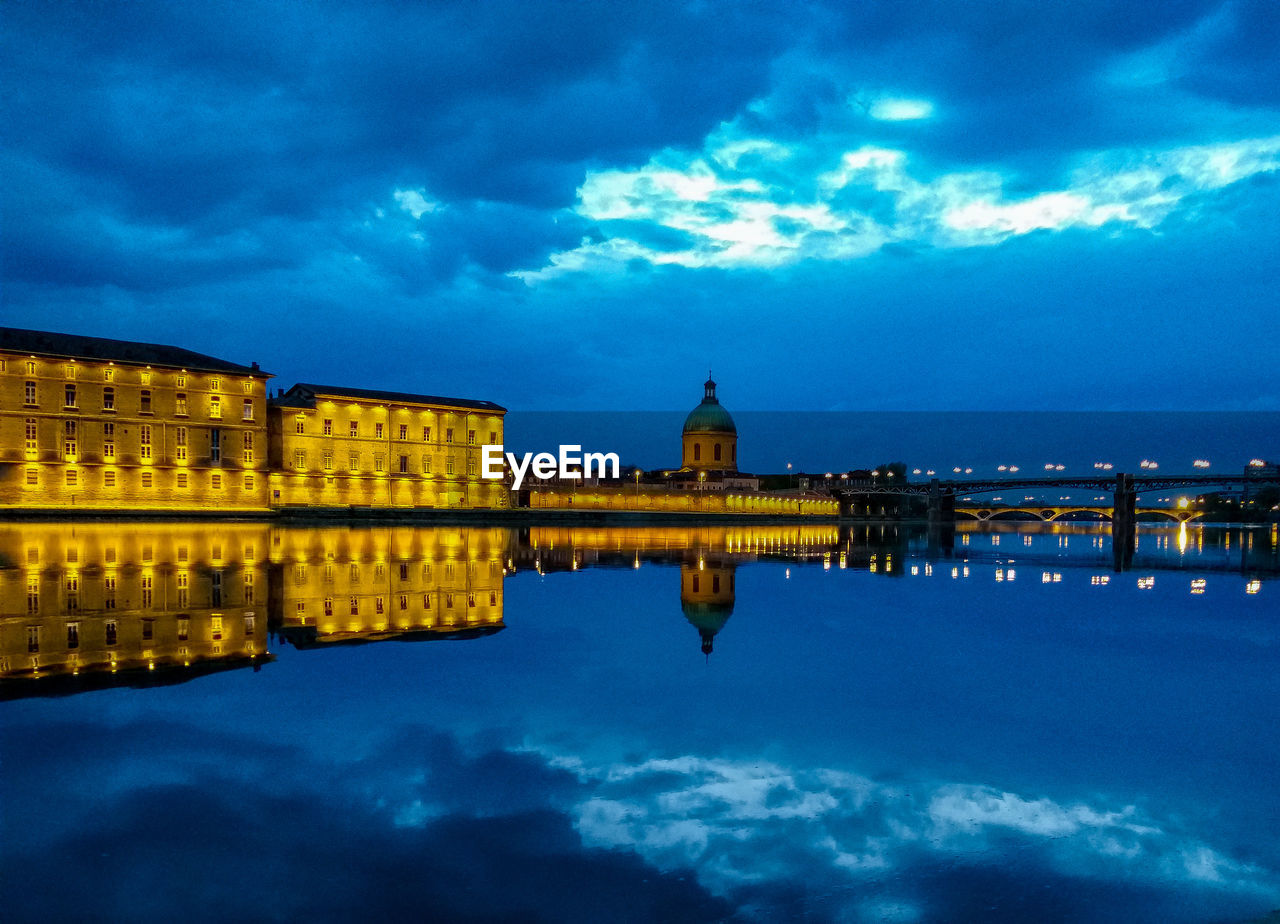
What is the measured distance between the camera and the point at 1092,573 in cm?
3228

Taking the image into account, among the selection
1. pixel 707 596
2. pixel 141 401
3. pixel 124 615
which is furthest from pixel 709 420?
pixel 124 615

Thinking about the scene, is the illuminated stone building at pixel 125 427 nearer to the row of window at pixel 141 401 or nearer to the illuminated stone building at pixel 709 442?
the row of window at pixel 141 401

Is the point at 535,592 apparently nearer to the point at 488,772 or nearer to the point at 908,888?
the point at 488,772

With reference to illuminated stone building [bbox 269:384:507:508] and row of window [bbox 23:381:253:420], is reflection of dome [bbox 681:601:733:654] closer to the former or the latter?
row of window [bbox 23:381:253:420]

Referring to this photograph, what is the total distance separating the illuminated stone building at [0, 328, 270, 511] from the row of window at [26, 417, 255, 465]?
0.22 ft

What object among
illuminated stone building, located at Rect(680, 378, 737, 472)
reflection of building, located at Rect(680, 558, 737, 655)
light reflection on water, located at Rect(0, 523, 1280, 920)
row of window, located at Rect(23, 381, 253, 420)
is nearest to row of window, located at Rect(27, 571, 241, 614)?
light reflection on water, located at Rect(0, 523, 1280, 920)

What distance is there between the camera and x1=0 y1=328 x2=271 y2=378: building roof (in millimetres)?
54688

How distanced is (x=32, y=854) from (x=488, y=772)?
3053 mm

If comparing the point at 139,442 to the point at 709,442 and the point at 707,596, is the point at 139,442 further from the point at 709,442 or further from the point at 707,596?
the point at 709,442

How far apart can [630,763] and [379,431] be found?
237ft

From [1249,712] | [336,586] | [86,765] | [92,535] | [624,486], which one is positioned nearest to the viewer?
[86,765]

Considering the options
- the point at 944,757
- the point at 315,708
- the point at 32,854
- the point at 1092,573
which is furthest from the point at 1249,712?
the point at 1092,573

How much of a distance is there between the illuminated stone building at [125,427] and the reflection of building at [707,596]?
47.4 m

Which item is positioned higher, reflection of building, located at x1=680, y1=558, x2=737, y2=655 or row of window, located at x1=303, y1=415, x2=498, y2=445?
row of window, located at x1=303, y1=415, x2=498, y2=445
